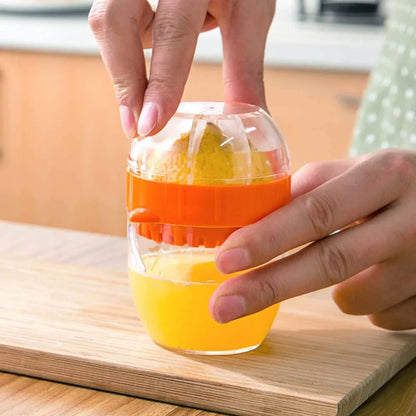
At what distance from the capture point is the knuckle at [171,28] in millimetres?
750

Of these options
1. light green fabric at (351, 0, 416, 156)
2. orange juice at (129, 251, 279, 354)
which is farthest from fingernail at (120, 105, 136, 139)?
light green fabric at (351, 0, 416, 156)

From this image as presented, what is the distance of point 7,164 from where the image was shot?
7.97 feet

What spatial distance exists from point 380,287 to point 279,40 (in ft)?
4.61

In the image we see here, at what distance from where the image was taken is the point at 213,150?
0.72m

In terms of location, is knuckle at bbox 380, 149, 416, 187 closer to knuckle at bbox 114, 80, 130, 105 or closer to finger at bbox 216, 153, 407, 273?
finger at bbox 216, 153, 407, 273

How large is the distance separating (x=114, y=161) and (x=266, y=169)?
5.23 ft

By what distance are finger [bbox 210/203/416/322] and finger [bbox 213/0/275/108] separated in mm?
208

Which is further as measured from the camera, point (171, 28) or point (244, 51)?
point (244, 51)

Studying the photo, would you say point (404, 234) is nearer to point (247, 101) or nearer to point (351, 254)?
point (351, 254)

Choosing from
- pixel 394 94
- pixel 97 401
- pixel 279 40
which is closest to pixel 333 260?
pixel 97 401

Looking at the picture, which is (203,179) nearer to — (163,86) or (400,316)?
(163,86)

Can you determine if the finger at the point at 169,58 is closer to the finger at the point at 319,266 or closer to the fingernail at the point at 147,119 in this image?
the fingernail at the point at 147,119

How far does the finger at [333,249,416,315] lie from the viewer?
0.79 meters

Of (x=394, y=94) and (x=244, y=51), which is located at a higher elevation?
(x=244, y=51)
